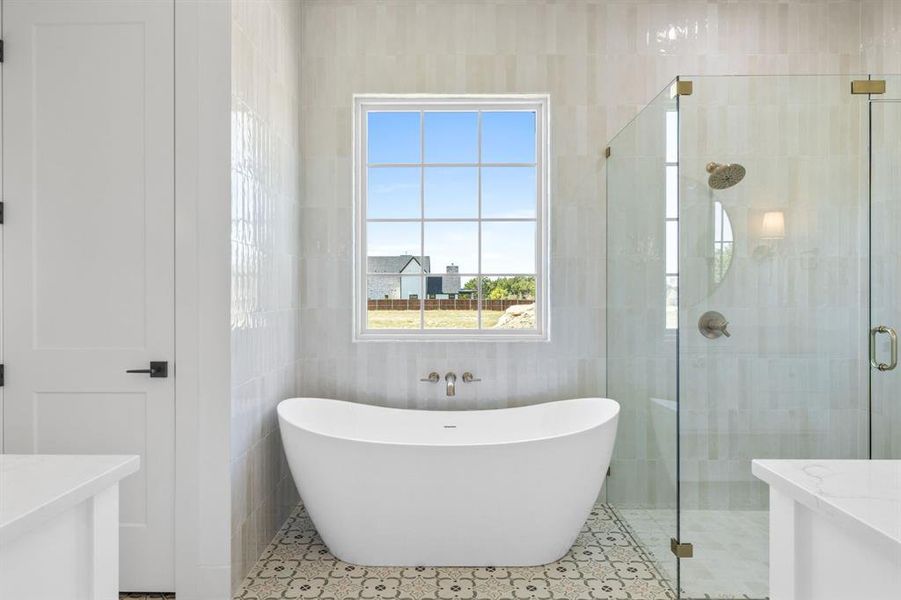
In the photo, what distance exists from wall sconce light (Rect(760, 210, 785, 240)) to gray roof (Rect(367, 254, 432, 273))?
1.74m

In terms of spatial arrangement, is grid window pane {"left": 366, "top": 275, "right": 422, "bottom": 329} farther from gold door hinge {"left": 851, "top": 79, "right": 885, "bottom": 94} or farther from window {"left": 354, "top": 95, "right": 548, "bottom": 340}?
gold door hinge {"left": 851, "top": 79, "right": 885, "bottom": 94}

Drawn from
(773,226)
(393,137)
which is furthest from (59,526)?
(393,137)

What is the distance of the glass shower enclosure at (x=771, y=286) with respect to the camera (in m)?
2.23

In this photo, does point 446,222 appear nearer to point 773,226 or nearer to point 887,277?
point 773,226

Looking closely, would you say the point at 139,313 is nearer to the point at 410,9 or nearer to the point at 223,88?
the point at 223,88

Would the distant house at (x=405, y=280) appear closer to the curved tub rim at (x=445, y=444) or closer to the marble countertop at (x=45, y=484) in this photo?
the curved tub rim at (x=445, y=444)

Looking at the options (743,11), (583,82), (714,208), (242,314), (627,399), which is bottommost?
(627,399)

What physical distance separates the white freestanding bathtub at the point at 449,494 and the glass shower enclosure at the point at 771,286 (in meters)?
0.41

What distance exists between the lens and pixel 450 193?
3393 mm

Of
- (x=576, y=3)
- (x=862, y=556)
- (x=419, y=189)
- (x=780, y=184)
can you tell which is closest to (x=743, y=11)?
(x=576, y=3)

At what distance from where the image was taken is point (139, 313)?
229cm

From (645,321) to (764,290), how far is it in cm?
50

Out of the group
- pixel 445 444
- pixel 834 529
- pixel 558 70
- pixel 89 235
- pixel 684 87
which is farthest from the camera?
pixel 558 70

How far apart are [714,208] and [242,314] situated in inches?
74.3
